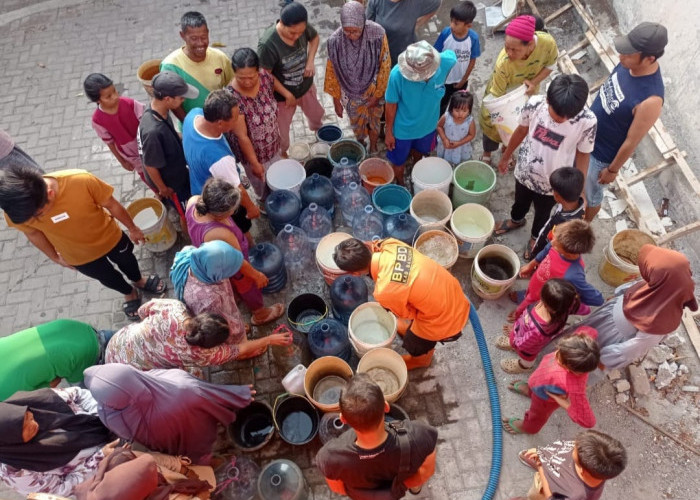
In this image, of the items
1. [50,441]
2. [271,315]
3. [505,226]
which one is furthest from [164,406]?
[505,226]

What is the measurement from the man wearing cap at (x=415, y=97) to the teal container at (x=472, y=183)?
56 cm

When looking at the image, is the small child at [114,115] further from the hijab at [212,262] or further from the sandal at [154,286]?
the hijab at [212,262]

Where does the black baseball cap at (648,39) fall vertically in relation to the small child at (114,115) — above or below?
above

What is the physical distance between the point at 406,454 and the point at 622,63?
403 centimetres

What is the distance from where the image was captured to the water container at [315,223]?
217 inches

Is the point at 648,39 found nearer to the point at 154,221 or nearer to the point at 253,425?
the point at 253,425

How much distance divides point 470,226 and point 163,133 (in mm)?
3621

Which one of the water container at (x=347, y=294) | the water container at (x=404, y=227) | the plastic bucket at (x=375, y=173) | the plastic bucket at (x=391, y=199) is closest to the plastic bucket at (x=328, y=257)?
the water container at (x=347, y=294)

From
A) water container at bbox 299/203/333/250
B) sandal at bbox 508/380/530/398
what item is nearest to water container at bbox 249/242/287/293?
water container at bbox 299/203/333/250

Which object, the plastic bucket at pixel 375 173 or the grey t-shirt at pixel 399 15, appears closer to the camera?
the grey t-shirt at pixel 399 15

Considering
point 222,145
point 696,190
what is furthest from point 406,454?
point 696,190

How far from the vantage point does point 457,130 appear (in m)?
5.68

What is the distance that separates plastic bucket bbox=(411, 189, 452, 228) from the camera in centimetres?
537

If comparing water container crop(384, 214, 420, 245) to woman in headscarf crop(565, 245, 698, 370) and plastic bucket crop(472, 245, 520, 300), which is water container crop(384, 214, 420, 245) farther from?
woman in headscarf crop(565, 245, 698, 370)
